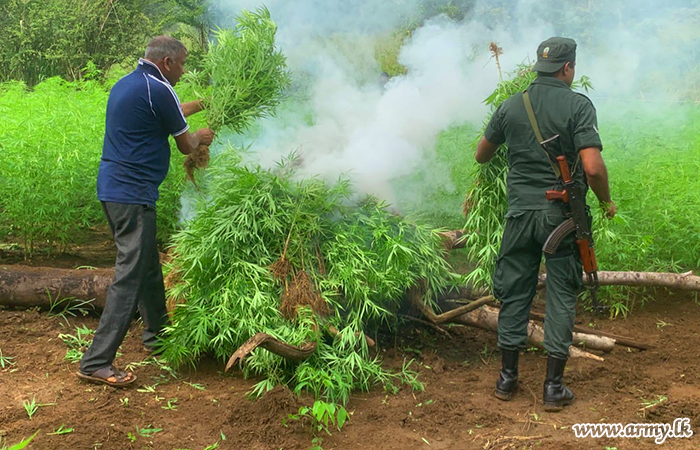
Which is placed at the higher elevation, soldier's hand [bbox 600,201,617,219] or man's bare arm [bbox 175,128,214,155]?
man's bare arm [bbox 175,128,214,155]

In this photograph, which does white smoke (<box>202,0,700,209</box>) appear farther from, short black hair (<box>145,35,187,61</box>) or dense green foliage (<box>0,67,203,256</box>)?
dense green foliage (<box>0,67,203,256</box>)

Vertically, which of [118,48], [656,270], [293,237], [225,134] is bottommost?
[656,270]

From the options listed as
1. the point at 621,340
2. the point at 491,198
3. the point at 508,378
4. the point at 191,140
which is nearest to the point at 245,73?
the point at 191,140

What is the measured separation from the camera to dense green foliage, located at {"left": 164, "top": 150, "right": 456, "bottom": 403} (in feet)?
13.0

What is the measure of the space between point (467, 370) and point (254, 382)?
4.83ft

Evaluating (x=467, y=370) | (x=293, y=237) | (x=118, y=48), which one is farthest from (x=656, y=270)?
(x=118, y=48)

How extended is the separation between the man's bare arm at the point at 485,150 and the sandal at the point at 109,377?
8.48 ft

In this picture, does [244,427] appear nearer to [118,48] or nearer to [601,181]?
[601,181]

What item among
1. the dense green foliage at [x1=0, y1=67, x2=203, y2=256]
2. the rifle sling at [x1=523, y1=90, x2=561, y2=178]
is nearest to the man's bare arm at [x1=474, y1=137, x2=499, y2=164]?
the rifle sling at [x1=523, y1=90, x2=561, y2=178]

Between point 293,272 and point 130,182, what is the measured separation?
116 cm

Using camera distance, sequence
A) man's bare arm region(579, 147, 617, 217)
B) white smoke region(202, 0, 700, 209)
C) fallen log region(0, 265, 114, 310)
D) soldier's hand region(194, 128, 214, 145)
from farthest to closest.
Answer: fallen log region(0, 265, 114, 310) < white smoke region(202, 0, 700, 209) < soldier's hand region(194, 128, 214, 145) < man's bare arm region(579, 147, 617, 217)

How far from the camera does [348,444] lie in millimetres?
3348

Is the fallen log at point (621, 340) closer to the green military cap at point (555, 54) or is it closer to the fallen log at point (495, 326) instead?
the fallen log at point (495, 326)

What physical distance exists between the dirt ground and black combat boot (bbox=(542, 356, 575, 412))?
2.8 inches
